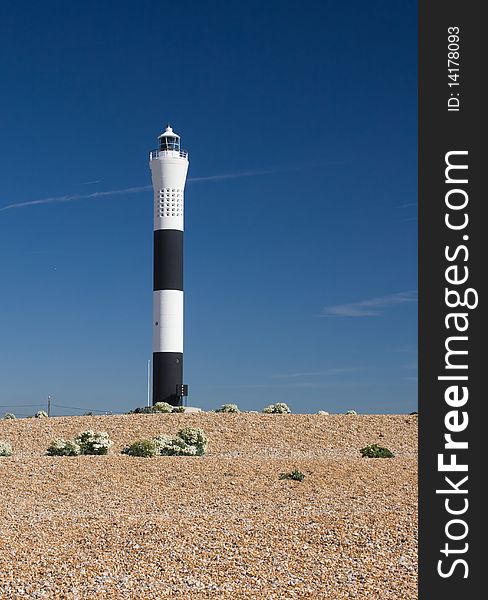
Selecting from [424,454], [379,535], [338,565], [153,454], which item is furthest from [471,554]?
[153,454]

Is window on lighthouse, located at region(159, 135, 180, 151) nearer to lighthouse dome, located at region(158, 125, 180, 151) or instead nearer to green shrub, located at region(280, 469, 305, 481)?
lighthouse dome, located at region(158, 125, 180, 151)

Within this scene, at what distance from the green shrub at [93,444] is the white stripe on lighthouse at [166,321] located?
51.8 ft

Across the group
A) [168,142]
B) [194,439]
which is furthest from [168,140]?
[194,439]

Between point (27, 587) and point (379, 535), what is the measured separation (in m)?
5.39

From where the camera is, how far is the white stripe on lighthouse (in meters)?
38.6

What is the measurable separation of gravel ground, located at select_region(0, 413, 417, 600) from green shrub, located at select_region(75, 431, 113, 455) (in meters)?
0.90

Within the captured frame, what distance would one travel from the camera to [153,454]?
2164 centimetres

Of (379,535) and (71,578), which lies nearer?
(71,578)

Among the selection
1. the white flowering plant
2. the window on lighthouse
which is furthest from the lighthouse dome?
the white flowering plant

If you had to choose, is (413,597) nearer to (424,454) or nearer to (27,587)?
(424,454)

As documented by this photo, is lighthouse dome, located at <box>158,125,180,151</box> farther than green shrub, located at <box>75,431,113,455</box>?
Yes

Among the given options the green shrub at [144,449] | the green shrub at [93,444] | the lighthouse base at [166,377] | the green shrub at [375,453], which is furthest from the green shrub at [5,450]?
the lighthouse base at [166,377]

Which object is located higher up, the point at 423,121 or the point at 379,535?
the point at 423,121

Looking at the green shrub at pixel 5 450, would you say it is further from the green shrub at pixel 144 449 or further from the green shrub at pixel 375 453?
the green shrub at pixel 375 453
